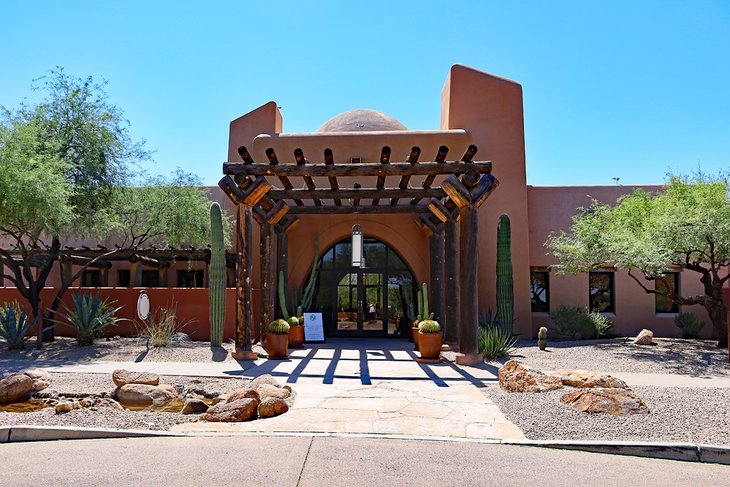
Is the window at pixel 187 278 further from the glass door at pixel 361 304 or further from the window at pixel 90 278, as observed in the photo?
the glass door at pixel 361 304

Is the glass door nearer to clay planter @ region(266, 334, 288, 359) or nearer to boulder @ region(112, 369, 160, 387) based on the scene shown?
clay planter @ region(266, 334, 288, 359)

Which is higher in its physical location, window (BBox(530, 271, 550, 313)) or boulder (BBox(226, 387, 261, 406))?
window (BBox(530, 271, 550, 313))

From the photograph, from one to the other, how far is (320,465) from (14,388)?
16.9 feet

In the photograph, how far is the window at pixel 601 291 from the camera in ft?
59.4

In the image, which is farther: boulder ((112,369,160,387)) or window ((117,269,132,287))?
window ((117,269,132,287))

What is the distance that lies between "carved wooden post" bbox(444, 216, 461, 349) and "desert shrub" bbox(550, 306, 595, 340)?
4.44m

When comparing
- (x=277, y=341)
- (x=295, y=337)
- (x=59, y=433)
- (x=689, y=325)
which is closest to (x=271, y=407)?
(x=59, y=433)

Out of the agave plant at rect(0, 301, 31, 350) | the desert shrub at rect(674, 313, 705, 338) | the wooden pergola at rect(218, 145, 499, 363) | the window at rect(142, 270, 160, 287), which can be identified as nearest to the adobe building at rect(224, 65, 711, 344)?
the desert shrub at rect(674, 313, 705, 338)

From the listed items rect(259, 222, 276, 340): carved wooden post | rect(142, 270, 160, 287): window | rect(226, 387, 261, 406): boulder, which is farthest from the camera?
rect(142, 270, 160, 287): window

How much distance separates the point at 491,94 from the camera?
56.3 ft

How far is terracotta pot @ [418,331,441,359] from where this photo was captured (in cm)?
1155

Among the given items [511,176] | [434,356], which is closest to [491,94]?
[511,176]

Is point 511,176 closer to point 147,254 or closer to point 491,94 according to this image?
point 491,94

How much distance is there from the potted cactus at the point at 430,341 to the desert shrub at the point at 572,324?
6.35m
